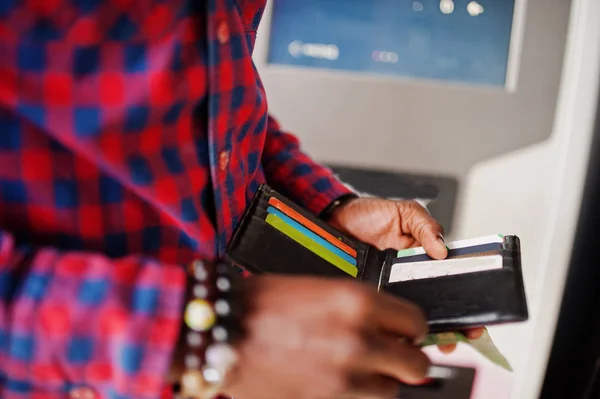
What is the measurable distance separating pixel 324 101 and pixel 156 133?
54 centimetres

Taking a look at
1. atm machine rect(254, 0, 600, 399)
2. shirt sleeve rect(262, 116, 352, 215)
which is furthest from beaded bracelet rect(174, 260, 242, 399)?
atm machine rect(254, 0, 600, 399)

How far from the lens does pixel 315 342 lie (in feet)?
1.06

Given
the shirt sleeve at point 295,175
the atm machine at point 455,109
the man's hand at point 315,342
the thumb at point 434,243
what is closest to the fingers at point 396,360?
the man's hand at point 315,342

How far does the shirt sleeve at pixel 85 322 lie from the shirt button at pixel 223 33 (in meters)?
0.18

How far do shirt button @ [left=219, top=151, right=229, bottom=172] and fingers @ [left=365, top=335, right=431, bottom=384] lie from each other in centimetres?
19

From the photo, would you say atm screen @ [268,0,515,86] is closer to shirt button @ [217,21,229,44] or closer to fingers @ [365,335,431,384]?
shirt button @ [217,21,229,44]

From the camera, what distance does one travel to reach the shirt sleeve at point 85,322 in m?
0.31

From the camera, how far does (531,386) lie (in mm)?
852

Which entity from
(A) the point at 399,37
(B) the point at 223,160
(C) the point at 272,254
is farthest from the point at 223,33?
(A) the point at 399,37

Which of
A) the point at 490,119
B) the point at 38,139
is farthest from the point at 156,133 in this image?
the point at 490,119

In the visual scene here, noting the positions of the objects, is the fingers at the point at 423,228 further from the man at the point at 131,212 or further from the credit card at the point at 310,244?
the man at the point at 131,212

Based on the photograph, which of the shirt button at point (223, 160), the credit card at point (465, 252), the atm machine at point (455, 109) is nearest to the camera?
the shirt button at point (223, 160)

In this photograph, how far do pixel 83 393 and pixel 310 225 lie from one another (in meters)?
0.31

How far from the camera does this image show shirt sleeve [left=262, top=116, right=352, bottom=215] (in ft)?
2.18
